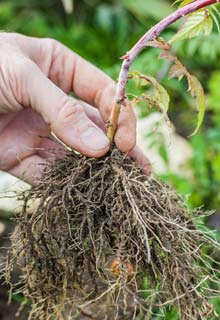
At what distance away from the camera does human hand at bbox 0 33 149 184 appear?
1.83 meters

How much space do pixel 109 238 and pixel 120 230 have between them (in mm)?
58

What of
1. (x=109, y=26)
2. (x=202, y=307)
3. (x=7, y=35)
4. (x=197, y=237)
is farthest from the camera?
(x=109, y=26)

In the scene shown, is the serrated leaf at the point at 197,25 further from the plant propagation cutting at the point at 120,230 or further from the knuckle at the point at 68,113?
the knuckle at the point at 68,113

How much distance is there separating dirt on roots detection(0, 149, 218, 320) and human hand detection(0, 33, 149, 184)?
0.08 metres

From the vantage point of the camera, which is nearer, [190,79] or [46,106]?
[190,79]

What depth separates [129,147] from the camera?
6.04 ft

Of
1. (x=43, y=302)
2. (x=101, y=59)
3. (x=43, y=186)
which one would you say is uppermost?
(x=43, y=186)

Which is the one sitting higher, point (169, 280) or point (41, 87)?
point (41, 87)

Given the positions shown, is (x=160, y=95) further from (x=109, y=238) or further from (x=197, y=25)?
(x=109, y=238)

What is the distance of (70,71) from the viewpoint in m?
2.19

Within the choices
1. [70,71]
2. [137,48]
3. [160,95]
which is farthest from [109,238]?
[70,71]

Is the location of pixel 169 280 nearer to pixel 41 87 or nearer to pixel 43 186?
pixel 43 186

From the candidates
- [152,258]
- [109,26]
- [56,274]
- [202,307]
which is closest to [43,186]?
[56,274]

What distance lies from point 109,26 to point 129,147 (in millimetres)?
3091
